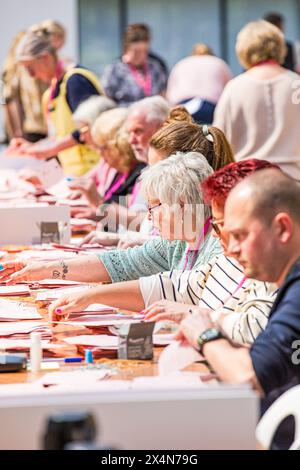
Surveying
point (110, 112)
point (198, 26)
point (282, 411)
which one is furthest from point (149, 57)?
point (282, 411)

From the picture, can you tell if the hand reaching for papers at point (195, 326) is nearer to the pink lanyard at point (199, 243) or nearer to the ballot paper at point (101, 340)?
the ballot paper at point (101, 340)

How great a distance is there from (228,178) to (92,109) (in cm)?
396

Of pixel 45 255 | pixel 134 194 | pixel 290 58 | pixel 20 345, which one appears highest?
pixel 20 345

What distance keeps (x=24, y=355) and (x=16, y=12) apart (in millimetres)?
10554

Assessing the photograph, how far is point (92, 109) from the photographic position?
661 centimetres

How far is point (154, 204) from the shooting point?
3459 mm

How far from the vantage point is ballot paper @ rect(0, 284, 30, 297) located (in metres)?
3.68

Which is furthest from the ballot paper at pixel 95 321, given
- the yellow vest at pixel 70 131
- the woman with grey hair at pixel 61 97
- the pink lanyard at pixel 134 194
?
the yellow vest at pixel 70 131

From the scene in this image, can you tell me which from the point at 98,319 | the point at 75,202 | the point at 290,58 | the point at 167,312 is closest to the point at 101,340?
the point at 167,312

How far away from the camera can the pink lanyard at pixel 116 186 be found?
581 centimetres

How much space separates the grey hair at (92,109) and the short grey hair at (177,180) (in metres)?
Answer: 3.18

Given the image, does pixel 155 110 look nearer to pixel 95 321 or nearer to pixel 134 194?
pixel 134 194

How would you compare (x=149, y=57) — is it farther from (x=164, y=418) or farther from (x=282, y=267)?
(x=164, y=418)
